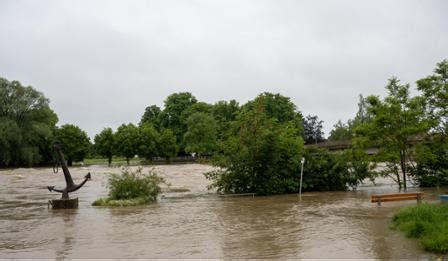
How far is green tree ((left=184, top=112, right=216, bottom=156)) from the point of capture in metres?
92.2

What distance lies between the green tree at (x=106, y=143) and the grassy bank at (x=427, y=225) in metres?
92.1

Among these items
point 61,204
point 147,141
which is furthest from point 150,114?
point 61,204

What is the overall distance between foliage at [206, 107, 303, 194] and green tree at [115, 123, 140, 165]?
229ft

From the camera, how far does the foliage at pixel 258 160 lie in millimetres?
27922

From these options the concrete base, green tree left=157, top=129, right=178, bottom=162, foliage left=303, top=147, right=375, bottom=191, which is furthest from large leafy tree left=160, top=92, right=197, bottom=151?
the concrete base

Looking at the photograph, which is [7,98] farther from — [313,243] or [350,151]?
[313,243]

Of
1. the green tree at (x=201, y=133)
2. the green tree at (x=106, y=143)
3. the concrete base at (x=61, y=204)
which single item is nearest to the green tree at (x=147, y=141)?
the green tree at (x=201, y=133)

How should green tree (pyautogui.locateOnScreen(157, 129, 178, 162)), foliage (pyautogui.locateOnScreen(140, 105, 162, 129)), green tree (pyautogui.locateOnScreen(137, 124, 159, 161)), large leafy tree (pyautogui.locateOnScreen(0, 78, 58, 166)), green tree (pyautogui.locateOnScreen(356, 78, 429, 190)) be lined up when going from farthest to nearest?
1. foliage (pyautogui.locateOnScreen(140, 105, 162, 129))
2. green tree (pyautogui.locateOnScreen(157, 129, 178, 162))
3. green tree (pyautogui.locateOnScreen(137, 124, 159, 161))
4. large leafy tree (pyautogui.locateOnScreen(0, 78, 58, 166))
5. green tree (pyautogui.locateOnScreen(356, 78, 429, 190))

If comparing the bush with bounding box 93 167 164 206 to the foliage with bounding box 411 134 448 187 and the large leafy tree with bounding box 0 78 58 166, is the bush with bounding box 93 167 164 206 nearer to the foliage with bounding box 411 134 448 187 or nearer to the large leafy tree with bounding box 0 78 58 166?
the foliage with bounding box 411 134 448 187

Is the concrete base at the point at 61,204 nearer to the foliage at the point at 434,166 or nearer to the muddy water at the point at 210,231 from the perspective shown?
the muddy water at the point at 210,231

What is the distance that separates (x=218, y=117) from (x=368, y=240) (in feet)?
295

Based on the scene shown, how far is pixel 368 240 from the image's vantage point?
11852 mm

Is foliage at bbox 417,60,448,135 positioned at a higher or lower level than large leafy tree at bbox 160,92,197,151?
lower

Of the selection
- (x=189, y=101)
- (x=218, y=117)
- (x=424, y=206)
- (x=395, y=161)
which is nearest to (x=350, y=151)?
(x=395, y=161)
